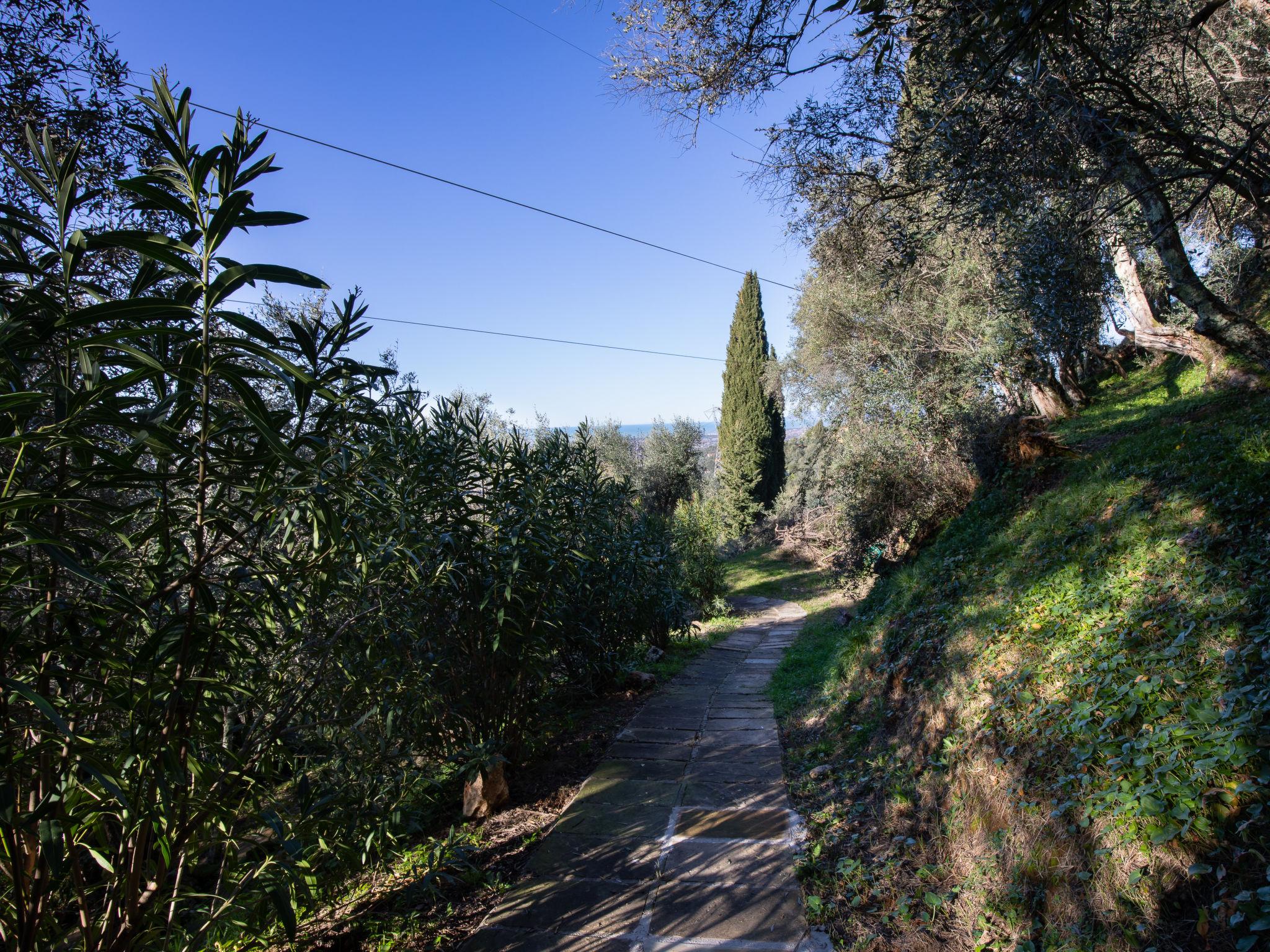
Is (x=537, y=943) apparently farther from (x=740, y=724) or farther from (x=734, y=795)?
(x=740, y=724)

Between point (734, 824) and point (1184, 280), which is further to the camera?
point (1184, 280)

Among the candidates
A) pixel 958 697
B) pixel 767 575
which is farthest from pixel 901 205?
pixel 767 575

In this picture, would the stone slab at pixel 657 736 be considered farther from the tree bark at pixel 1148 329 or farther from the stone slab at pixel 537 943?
the tree bark at pixel 1148 329

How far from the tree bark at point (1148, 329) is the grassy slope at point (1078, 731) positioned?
1279 mm

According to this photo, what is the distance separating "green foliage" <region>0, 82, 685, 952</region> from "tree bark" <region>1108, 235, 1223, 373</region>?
638 cm

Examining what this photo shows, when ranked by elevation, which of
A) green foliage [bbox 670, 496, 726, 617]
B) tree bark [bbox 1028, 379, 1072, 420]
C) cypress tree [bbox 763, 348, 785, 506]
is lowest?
green foliage [bbox 670, 496, 726, 617]

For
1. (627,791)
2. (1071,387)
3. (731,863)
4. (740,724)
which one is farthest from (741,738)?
(1071,387)

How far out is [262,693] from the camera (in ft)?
6.79

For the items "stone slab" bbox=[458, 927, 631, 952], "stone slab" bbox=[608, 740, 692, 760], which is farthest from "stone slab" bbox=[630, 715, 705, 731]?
"stone slab" bbox=[458, 927, 631, 952]

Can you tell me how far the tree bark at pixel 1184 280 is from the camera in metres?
4.46

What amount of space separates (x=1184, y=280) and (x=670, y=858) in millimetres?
5914

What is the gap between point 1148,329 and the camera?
7355 millimetres

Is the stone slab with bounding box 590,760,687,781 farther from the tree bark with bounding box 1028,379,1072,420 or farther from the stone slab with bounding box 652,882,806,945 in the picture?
the tree bark with bounding box 1028,379,1072,420

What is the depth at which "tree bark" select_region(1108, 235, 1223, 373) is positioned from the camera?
600 cm
